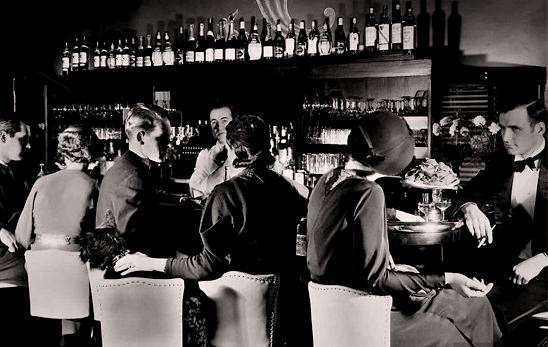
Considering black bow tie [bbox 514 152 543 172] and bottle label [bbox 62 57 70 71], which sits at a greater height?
bottle label [bbox 62 57 70 71]

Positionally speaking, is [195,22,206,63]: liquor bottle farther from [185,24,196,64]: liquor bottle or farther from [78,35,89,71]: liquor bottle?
[78,35,89,71]: liquor bottle

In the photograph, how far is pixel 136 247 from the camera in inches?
98.6

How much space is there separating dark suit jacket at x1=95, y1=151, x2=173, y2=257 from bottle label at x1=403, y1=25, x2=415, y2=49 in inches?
117

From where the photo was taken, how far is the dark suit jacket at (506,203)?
9.99 ft

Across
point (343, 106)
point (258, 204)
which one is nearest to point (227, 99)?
point (343, 106)

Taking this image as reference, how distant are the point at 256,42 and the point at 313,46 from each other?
0.60 metres

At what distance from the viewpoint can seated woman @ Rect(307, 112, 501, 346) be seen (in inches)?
74.7

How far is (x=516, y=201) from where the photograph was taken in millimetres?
3328

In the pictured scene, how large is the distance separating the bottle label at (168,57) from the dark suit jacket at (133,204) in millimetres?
3488

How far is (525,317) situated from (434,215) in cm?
63

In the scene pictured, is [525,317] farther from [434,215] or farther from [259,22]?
[259,22]

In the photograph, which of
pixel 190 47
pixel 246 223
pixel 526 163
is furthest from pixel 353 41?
pixel 246 223

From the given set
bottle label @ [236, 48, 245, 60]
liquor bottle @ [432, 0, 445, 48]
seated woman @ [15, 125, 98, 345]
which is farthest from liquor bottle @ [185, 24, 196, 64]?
seated woman @ [15, 125, 98, 345]

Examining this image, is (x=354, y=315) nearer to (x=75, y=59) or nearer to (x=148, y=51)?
(x=148, y=51)
